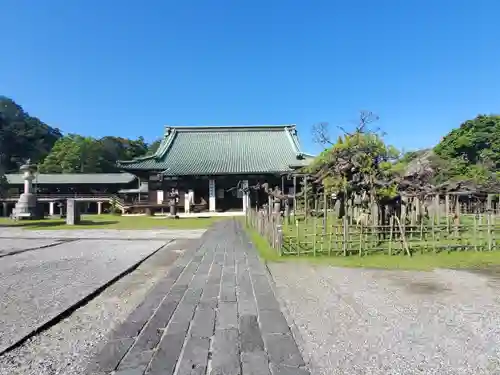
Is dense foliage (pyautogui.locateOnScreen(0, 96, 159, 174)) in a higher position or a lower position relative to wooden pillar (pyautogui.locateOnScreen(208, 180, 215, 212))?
higher

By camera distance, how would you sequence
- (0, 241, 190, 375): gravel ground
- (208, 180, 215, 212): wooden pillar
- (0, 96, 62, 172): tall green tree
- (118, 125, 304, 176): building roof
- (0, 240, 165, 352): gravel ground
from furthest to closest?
(0, 96, 62, 172): tall green tree
(118, 125, 304, 176): building roof
(208, 180, 215, 212): wooden pillar
(0, 240, 165, 352): gravel ground
(0, 241, 190, 375): gravel ground

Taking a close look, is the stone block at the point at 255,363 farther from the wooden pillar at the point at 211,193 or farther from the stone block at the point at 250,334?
the wooden pillar at the point at 211,193

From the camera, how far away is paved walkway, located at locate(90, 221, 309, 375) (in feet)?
9.31

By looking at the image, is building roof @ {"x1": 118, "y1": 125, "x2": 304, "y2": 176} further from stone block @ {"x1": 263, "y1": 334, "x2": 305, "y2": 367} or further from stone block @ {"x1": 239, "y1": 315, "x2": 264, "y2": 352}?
stone block @ {"x1": 263, "y1": 334, "x2": 305, "y2": 367}

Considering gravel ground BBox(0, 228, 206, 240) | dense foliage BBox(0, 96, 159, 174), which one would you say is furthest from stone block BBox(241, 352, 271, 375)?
dense foliage BBox(0, 96, 159, 174)

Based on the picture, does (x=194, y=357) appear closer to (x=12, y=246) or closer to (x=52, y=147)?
(x=12, y=246)

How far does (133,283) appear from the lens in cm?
584

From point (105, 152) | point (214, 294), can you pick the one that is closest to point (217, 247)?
point (214, 294)

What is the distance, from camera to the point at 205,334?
3498mm

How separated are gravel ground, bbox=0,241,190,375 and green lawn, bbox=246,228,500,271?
3.63m

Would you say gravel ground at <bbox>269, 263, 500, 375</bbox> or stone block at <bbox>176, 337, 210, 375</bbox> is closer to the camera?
stone block at <bbox>176, 337, 210, 375</bbox>

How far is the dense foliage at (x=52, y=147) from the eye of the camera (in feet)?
173

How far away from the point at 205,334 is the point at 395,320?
2.25 m

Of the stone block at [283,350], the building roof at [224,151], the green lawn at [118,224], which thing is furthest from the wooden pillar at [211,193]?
the stone block at [283,350]
